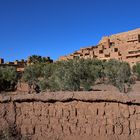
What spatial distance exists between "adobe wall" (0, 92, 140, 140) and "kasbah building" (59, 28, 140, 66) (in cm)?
5183

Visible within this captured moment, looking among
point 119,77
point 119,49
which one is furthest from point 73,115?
point 119,49

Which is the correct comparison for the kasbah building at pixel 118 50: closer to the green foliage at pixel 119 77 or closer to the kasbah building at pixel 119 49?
the kasbah building at pixel 119 49

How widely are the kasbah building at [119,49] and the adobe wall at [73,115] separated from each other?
170 feet

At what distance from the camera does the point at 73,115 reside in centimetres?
926

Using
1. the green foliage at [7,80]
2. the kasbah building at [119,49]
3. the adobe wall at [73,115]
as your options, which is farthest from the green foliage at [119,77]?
the kasbah building at [119,49]

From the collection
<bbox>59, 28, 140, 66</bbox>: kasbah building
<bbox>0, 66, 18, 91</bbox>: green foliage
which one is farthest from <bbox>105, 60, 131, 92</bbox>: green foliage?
<bbox>59, 28, 140, 66</bbox>: kasbah building

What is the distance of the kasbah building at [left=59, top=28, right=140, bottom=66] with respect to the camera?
64863 millimetres

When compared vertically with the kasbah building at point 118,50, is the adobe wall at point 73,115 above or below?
below

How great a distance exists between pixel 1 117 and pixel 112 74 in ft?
63.2

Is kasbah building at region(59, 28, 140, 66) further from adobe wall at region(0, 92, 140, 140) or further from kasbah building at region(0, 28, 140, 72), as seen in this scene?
adobe wall at region(0, 92, 140, 140)

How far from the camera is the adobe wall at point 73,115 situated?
329 inches

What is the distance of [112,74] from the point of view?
95.0 feet

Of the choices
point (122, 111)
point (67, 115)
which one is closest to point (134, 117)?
point (122, 111)

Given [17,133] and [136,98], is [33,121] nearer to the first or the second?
[17,133]
